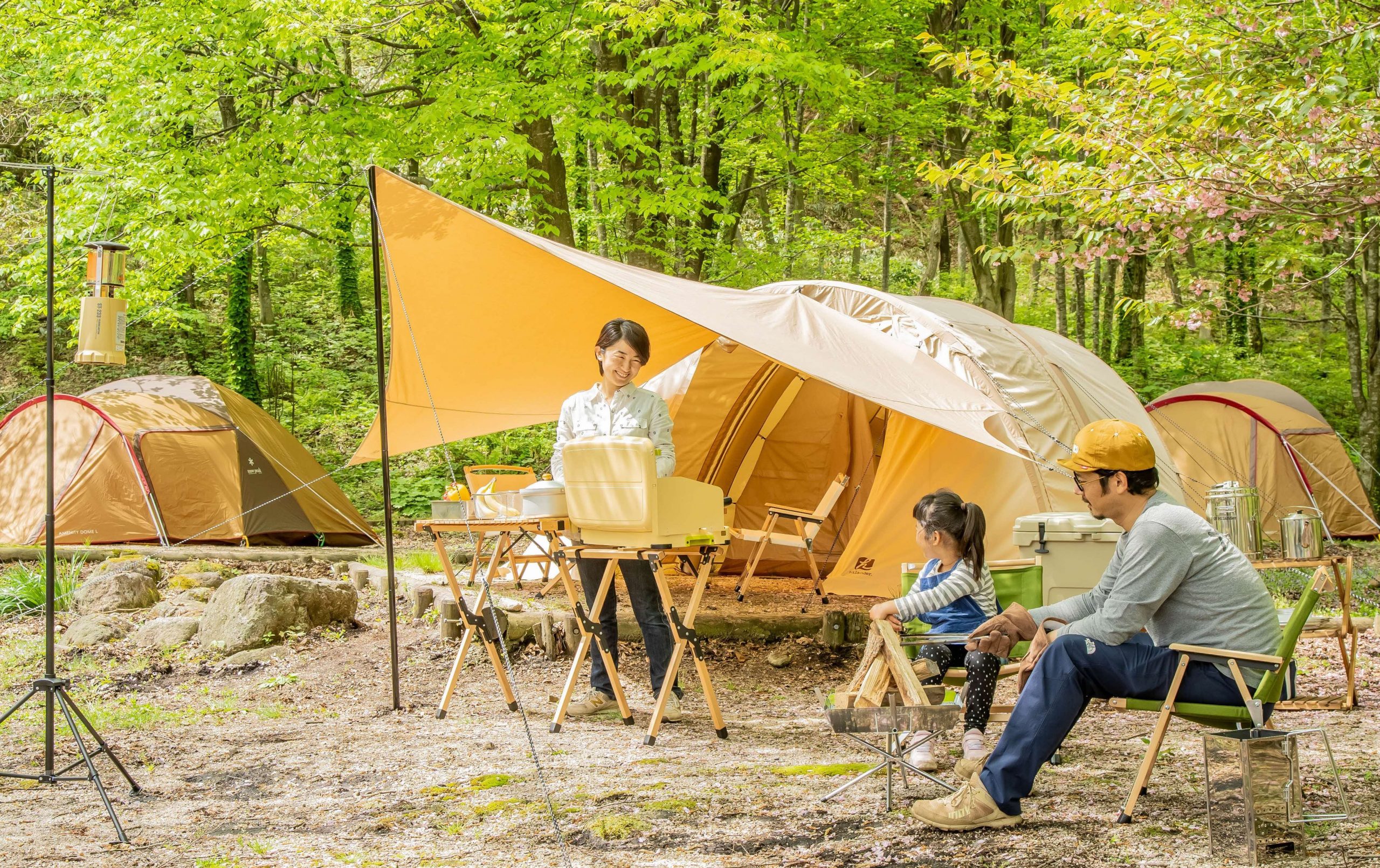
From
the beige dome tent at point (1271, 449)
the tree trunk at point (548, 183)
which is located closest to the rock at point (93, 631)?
the tree trunk at point (548, 183)

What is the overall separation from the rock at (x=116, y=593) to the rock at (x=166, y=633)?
0.59 m

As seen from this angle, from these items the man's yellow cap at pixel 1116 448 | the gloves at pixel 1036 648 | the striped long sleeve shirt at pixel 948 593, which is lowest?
the gloves at pixel 1036 648

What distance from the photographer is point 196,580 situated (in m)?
6.87

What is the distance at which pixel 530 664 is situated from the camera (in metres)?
5.30

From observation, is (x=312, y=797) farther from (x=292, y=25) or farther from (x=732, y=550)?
(x=292, y=25)

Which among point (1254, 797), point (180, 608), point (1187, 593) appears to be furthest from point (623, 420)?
point (180, 608)

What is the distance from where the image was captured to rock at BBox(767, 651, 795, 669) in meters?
5.24

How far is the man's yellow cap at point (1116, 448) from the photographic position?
9.23 feet

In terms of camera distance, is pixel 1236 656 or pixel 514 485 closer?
pixel 1236 656

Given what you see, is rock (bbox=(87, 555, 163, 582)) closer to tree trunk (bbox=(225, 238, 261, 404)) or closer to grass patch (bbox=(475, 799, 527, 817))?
grass patch (bbox=(475, 799, 527, 817))

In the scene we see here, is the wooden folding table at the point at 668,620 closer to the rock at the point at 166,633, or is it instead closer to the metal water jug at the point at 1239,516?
the metal water jug at the point at 1239,516

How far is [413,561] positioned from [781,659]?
374 centimetres

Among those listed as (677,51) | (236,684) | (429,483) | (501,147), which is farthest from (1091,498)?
(429,483)

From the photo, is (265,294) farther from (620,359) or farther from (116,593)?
(620,359)
